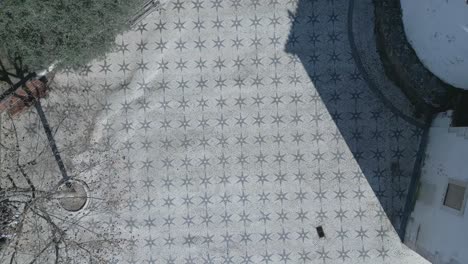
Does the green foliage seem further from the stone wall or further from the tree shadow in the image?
the stone wall

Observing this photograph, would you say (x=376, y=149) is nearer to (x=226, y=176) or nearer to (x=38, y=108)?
(x=226, y=176)

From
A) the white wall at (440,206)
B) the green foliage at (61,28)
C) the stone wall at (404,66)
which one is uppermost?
the stone wall at (404,66)

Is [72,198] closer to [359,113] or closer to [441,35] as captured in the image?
Result: [359,113]

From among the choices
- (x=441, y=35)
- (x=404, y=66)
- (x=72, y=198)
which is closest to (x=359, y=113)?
(x=404, y=66)

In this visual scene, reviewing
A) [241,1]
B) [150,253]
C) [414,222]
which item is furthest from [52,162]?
[414,222]

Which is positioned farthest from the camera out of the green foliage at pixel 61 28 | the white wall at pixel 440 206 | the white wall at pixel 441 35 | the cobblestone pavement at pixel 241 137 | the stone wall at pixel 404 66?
the cobblestone pavement at pixel 241 137

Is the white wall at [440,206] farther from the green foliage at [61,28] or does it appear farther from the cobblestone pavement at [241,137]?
the green foliage at [61,28]

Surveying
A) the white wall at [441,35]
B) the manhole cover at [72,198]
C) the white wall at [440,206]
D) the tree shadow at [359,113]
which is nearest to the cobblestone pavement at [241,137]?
the tree shadow at [359,113]
